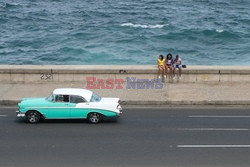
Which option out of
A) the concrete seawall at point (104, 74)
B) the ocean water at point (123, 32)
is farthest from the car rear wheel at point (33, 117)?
the ocean water at point (123, 32)

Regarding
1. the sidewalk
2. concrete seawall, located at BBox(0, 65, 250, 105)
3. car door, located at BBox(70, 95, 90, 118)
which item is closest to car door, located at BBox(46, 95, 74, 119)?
car door, located at BBox(70, 95, 90, 118)

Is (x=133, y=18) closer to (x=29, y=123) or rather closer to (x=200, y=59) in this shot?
(x=200, y=59)

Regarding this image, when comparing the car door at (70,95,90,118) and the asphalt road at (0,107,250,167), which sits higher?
the car door at (70,95,90,118)

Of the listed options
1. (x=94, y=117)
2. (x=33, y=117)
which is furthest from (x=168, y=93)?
(x=33, y=117)

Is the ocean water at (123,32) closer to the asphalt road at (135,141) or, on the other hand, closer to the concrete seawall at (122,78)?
the concrete seawall at (122,78)

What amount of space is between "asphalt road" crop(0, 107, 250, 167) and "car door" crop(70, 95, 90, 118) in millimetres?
376

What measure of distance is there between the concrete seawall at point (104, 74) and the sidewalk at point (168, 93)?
33 centimetres

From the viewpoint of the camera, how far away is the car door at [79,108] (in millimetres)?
18062

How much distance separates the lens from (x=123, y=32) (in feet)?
189

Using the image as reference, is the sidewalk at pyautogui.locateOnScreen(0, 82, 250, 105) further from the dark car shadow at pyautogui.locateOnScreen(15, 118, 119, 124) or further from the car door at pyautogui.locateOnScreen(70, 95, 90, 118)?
the car door at pyautogui.locateOnScreen(70, 95, 90, 118)

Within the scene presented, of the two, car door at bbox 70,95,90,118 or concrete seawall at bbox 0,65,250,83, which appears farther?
concrete seawall at bbox 0,65,250,83

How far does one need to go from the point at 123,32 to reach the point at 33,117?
40.1m

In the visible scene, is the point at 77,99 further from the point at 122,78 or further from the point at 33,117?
the point at 122,78

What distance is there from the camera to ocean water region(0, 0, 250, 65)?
47156 millimetres
